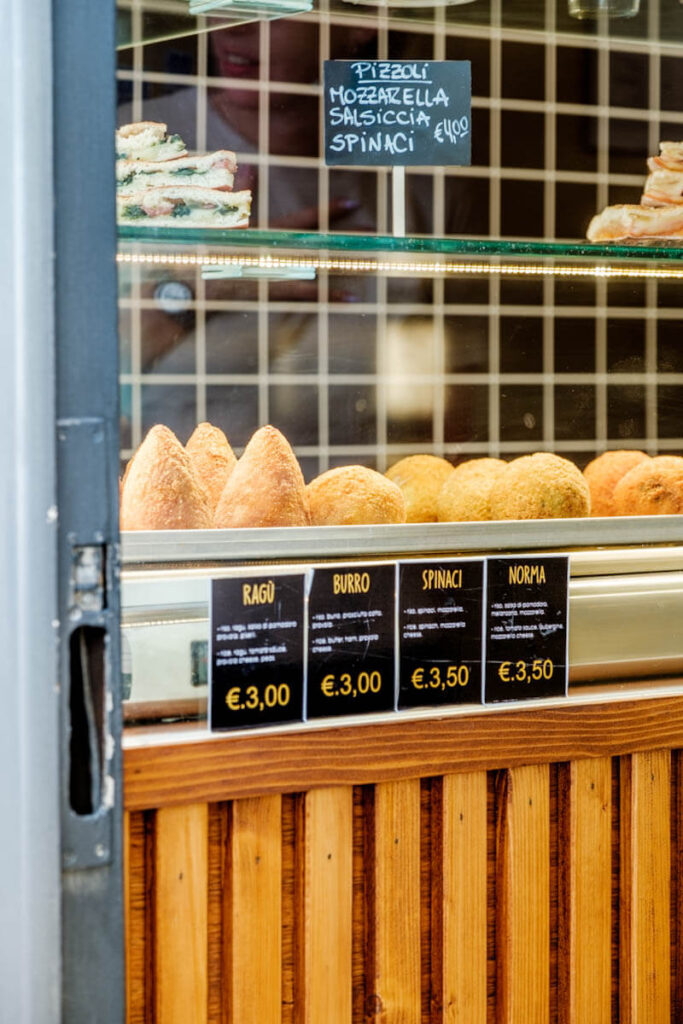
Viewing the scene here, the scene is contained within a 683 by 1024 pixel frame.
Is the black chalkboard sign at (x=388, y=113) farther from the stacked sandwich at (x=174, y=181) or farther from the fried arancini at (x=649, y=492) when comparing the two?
the fried arancini at (x=649, y=492)

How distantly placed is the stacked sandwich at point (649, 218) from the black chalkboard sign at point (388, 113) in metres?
0.36

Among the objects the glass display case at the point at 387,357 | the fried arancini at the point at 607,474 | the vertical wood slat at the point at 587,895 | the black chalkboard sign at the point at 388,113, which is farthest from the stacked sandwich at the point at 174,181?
the vertical wood slat at the point at 587,895

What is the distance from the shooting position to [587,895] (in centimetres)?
133

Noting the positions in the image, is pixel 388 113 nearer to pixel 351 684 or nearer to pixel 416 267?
pixel 416 267

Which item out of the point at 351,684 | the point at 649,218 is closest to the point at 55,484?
the point at 351,684

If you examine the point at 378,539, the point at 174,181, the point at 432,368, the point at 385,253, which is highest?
the point at 174,181

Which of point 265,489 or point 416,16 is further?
point 416,16

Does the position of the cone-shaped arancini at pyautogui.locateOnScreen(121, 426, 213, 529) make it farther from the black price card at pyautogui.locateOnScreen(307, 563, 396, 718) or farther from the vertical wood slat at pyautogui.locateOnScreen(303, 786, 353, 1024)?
the vertical wood slat at pyautogui.locateOnScreen(303, 786, 353, 1024)

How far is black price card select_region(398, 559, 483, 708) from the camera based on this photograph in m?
1.26

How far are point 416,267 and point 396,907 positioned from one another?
796 mm

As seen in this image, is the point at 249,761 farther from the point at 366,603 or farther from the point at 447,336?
the point at 447,336

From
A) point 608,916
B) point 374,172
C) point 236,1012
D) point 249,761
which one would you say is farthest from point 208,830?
point 374,172

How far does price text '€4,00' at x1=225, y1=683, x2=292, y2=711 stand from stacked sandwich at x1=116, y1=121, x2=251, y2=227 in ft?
1.92

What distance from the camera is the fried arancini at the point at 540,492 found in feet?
4.83
